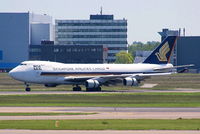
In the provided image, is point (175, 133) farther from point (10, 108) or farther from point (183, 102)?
point (183, 102)

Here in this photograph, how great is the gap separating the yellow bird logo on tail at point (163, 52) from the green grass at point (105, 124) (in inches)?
2058

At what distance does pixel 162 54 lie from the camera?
101 metres

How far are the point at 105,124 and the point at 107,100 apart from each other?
1042 inches

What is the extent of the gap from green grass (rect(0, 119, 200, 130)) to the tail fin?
2053 inches

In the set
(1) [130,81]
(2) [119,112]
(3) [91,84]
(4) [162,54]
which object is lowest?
(3) [91,84]

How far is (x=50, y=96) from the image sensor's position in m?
78.2

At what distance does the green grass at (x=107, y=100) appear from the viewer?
6600cm

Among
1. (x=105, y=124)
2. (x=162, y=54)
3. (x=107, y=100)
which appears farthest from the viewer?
(x=162, y=54)

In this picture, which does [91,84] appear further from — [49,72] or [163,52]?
[163,52]

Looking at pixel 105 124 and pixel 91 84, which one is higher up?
pixel 105 124

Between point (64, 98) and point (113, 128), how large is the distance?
32.4 m

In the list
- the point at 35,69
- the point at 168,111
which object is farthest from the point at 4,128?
the point at 35,69

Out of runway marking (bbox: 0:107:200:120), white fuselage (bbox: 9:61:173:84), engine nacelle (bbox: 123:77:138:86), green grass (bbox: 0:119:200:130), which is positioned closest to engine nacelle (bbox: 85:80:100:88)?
white fuselage (bbox: 9:61:173:84)

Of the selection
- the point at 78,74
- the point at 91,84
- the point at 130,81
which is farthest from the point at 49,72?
the point at 130,81
